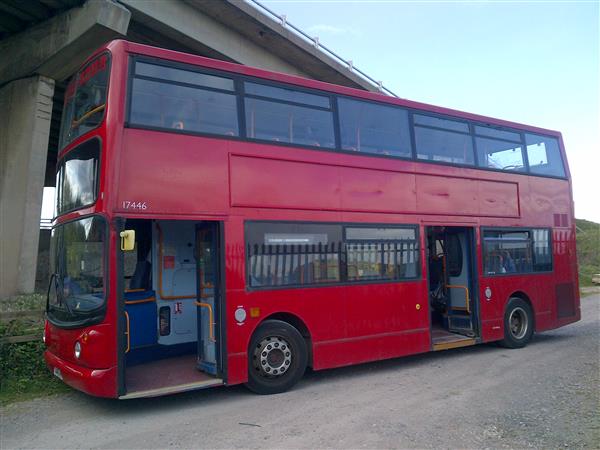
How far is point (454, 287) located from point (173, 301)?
563cm

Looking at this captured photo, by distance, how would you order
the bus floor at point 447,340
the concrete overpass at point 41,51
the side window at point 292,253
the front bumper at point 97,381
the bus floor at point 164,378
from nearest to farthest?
the front bumper at point 97,381
the bus floor at point 164,378
the side window at point 292,253
the bus floor at point 447,340
the concrete overpass at point 41,51

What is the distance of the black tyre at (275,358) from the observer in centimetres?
668

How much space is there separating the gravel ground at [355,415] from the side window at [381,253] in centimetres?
163

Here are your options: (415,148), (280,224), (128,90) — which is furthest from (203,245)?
(415,148)

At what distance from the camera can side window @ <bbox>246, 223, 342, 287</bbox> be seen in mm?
6809

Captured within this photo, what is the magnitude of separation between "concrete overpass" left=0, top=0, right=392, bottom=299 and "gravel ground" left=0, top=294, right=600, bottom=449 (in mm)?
9985

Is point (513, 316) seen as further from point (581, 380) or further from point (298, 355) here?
point (298, 355)

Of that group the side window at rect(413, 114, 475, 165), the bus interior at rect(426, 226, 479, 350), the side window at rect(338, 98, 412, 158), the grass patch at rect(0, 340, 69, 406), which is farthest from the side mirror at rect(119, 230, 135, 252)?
the bus interior at rect(426, 226, 479, 350)

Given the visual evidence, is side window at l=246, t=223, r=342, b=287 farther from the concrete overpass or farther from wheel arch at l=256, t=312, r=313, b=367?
the concrete overpass

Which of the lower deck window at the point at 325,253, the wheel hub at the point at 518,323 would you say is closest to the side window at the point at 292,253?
the lower deck window at the point at 325,253

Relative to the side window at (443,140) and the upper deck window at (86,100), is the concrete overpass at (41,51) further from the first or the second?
the side window at (443,140)

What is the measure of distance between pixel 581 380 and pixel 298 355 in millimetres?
Answer: 4272

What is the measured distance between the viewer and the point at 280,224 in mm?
7055

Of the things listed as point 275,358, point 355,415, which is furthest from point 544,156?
point 355,415
